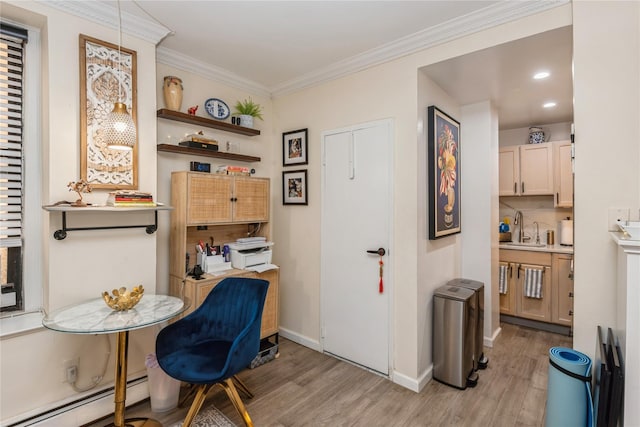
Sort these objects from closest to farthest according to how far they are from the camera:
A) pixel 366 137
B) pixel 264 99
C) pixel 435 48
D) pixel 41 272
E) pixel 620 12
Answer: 1. pixel 620 12
2. pixel 41 272
3. pixel 435 48
4. pixel 366 137
5. pixel 264 99

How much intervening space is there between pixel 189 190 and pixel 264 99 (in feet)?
4.99

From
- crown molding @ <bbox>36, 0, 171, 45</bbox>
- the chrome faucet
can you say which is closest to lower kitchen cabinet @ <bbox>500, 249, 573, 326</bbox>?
the chrome faucet

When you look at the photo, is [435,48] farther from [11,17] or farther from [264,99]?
[11,17]

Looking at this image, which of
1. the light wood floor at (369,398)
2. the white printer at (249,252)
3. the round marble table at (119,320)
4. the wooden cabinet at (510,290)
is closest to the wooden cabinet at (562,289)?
the wooden cabinet at (510,290)

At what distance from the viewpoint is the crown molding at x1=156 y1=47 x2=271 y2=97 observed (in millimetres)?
2756

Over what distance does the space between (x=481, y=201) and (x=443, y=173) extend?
73cm

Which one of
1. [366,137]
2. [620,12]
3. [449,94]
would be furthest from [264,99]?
[620,12]

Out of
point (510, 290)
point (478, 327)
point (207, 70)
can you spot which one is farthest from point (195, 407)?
point (510, 290)

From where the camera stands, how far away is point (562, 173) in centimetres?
392

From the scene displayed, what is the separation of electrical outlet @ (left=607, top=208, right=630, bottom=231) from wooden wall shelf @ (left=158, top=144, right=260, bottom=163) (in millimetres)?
2797

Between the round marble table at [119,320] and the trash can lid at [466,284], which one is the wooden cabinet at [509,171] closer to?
the trash can lid at [466,284]

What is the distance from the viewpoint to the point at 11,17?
2.03m

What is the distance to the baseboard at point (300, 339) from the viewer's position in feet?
10.6

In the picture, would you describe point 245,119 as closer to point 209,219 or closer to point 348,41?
point 209,219
